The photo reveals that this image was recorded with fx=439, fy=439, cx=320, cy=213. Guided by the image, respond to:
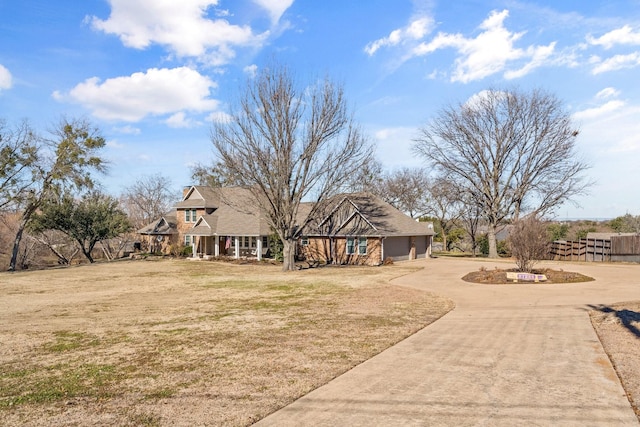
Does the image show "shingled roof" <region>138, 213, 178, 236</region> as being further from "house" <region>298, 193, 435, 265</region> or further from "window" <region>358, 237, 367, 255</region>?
"window" <region>358, 237, 367, 255</region>

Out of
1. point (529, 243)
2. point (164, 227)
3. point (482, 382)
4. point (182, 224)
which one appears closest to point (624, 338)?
point (482, 382)

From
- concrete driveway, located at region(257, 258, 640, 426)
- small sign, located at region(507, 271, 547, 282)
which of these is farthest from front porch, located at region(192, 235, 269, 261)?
concrete driveway, located at region(257, 258, 640, 426)

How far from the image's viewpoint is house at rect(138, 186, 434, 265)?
33.8 meters

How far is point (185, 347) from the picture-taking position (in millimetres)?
9195

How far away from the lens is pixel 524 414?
5.64 m

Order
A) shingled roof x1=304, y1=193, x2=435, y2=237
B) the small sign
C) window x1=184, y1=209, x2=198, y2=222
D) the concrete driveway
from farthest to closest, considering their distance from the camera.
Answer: window x1=184, y1=209, x2=198, y2=222 → shingled roof x1=304, y1=193, x2=435, y2=237 → the small sign → the concrete driveway

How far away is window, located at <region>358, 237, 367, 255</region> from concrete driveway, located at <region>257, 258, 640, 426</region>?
70.2 ft

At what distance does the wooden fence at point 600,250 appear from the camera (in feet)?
107

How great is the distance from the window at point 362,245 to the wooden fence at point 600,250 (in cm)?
1340

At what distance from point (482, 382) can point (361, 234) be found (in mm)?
26625

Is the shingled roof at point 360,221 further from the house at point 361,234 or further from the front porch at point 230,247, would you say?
the front porch at point 230,247

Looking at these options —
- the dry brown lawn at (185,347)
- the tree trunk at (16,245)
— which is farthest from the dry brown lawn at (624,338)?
the tree trunk at (16,245)

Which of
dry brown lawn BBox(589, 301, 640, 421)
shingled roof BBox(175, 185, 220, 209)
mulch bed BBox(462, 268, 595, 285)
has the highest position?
shingled roof BBox(175, 185, 220, 209)

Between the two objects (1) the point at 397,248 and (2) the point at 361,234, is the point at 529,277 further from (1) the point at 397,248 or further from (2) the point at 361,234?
(1) the point at 397,248
